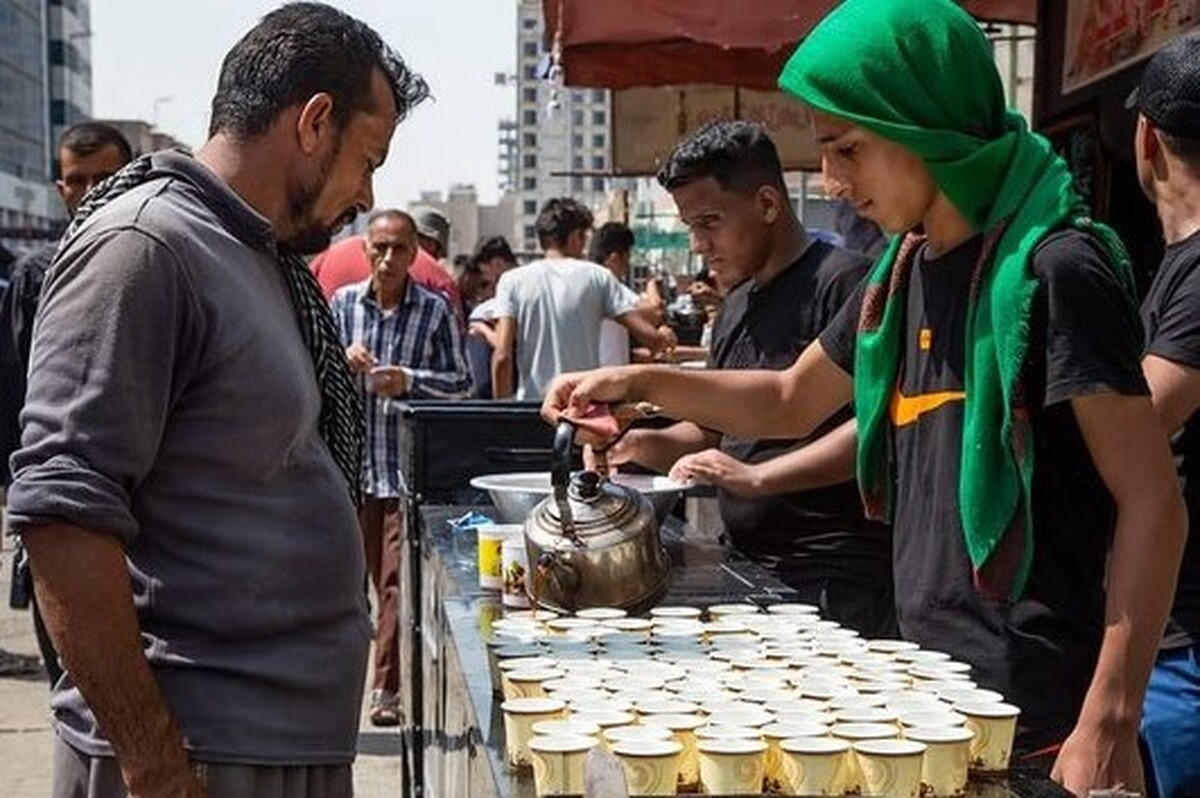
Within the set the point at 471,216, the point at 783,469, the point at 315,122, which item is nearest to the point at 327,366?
the point at 315,122

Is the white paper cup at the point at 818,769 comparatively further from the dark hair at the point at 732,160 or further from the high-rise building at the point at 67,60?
the high-rise building at the point at 67,60

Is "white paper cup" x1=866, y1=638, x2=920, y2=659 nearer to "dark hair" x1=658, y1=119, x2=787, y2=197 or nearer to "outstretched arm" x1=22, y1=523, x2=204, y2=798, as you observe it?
"outstretched arm" x1=22, y1=523, x2=204, y2=798

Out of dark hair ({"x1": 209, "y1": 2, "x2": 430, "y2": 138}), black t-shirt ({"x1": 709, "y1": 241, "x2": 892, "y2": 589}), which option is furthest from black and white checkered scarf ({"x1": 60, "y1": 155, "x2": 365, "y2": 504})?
black t-shirt ({"x1": 709, "y1": 241, "x2": 892, "y2": 589})

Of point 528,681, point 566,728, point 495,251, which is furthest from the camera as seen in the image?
point 495,251

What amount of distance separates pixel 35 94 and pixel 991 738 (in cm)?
8847

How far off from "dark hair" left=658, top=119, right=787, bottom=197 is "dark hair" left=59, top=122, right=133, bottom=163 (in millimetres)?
1643

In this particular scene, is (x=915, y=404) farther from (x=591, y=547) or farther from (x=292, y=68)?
(x=292, y=68)

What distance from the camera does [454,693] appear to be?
8.54 ft

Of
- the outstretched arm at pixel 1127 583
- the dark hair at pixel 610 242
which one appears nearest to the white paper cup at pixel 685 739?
the outstretched arm at pixel 1127 583

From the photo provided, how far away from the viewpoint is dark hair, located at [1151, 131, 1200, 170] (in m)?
2.61

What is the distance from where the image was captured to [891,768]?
164 cm

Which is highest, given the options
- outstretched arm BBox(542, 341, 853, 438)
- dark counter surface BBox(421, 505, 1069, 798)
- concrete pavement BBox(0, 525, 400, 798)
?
outstretched arm BBox(542, 341, 853, 438)

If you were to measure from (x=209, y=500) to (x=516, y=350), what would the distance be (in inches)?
214

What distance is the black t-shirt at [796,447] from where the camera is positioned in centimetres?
351
